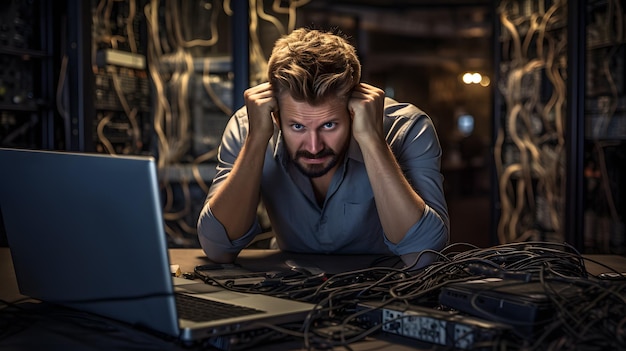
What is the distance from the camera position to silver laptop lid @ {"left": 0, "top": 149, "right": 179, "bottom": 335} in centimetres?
83

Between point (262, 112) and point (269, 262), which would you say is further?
point (262, 112)

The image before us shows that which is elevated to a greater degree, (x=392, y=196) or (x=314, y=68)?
(x=314, y=68)

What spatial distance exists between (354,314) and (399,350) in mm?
95

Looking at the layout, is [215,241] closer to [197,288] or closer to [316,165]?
[316,165]

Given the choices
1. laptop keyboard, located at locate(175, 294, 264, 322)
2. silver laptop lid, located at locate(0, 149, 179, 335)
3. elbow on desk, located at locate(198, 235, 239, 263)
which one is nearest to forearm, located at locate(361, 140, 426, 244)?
elbow on desk, located at locate(198, 235, 239, 263)

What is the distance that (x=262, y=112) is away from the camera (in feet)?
5.43

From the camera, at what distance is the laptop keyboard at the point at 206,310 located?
911 millimetres

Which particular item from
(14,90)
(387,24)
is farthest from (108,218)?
(387,24)

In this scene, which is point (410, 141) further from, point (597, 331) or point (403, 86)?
point (403, 86)

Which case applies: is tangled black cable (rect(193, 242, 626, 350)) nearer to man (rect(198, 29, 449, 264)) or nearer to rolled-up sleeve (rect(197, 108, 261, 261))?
man (rect(198, 29, 449, 264))

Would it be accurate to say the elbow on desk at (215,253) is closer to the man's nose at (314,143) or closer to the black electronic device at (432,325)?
the man's nose at (314,143)

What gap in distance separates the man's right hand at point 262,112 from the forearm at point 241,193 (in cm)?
2

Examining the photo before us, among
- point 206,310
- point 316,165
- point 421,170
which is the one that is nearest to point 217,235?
point 316,165

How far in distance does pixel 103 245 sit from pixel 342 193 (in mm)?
902
